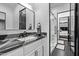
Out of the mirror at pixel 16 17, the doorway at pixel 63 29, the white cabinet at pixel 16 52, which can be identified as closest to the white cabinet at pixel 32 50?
the white cabinet at pixel 16 52

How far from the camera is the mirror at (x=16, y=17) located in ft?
2.82

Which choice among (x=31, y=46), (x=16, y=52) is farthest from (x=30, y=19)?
(x=16, y=52)

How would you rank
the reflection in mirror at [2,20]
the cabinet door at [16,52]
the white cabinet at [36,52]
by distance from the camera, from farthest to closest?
the white cabinet at [36,52]
the reflection in mirror at [2,20]
the cabinet door at [16,52]

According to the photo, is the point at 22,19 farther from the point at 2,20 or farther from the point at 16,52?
the point at 16,52

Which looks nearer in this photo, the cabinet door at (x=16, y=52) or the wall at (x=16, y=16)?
the cabinet door at (x=16, y=52)

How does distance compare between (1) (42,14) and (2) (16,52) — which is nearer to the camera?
(2) (16,52)

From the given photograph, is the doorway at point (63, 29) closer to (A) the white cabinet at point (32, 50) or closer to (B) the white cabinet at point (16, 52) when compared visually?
(A) the white cabinet at point (32, 50)

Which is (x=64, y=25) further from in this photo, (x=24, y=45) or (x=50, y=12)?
(x=24, y=45)

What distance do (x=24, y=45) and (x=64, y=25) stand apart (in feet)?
2.40

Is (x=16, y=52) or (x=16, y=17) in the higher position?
(x=16, y=17)

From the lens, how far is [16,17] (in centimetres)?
94

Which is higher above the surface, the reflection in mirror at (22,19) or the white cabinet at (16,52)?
the reflection in mirror at (22,19)

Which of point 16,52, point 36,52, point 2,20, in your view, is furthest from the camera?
point 36,52

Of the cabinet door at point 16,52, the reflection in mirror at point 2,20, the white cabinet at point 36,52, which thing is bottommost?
the white cabinet at point 36,52
